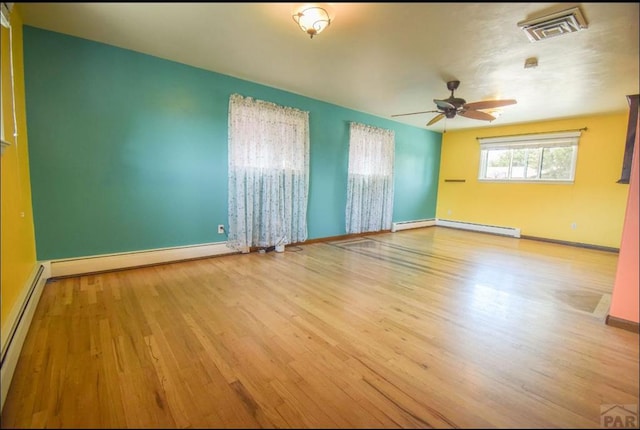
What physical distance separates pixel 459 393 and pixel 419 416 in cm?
30

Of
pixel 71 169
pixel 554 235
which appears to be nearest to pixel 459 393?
pixel 71 169

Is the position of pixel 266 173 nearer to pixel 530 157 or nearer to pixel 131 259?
pixel 131 259

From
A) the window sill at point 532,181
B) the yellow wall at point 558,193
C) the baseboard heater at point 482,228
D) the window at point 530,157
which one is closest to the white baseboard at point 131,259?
the baseboard heater at point 482,228

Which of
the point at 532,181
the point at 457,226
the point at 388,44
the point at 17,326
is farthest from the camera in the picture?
the point at 457,226

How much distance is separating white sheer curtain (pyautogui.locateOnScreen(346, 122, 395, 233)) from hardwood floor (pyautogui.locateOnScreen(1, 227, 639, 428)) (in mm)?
2286

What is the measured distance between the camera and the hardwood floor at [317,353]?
1.30 metres

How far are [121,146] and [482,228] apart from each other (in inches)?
271

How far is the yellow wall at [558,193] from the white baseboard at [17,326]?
6.64 meters

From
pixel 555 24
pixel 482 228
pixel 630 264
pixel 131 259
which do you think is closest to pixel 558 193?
pixel 482 228

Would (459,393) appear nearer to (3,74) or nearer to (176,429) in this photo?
(176,429)

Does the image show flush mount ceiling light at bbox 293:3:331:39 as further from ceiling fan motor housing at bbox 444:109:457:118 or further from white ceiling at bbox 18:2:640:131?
ceiling fan motor housing at bbox 444:109:457:118

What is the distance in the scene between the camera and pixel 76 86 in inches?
109

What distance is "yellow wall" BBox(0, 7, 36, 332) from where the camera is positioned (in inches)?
68.8

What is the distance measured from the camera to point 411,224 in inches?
263
